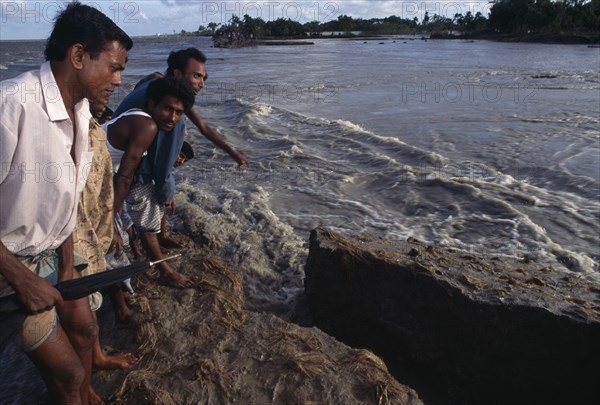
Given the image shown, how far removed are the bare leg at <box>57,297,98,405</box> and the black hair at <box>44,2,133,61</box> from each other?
943 millimetres

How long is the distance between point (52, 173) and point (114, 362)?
1.13 metres

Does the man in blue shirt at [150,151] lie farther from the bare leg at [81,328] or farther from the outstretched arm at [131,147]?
the bare leg at [81,328]

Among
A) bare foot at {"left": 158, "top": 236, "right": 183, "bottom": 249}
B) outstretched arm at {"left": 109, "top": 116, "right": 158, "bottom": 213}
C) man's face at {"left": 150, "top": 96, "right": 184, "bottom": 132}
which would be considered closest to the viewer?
outstretched arm at {"left": 109, "top": 116, "right": 158, "bottom": 213}

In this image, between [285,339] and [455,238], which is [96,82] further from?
[455,238]

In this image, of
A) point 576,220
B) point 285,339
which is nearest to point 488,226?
point 576,220

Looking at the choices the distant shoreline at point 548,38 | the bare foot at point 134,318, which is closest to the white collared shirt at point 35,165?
the bare foot at point 134,318

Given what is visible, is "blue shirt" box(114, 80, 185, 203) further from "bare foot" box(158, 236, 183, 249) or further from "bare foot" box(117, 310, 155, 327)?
"bare foot" box(117, 310, 155, 327)

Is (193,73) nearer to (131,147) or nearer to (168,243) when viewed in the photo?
(131,147)

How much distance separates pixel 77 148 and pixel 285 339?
131 cm

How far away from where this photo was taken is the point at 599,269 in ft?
13.6

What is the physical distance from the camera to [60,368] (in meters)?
1.67

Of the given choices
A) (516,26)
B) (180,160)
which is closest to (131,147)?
(180,160)

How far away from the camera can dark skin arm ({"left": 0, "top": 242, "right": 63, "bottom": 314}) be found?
143 centimetres

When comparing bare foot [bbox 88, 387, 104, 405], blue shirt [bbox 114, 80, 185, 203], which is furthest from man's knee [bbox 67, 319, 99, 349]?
blue shirt [bbox 114, 80, 185, 203]
